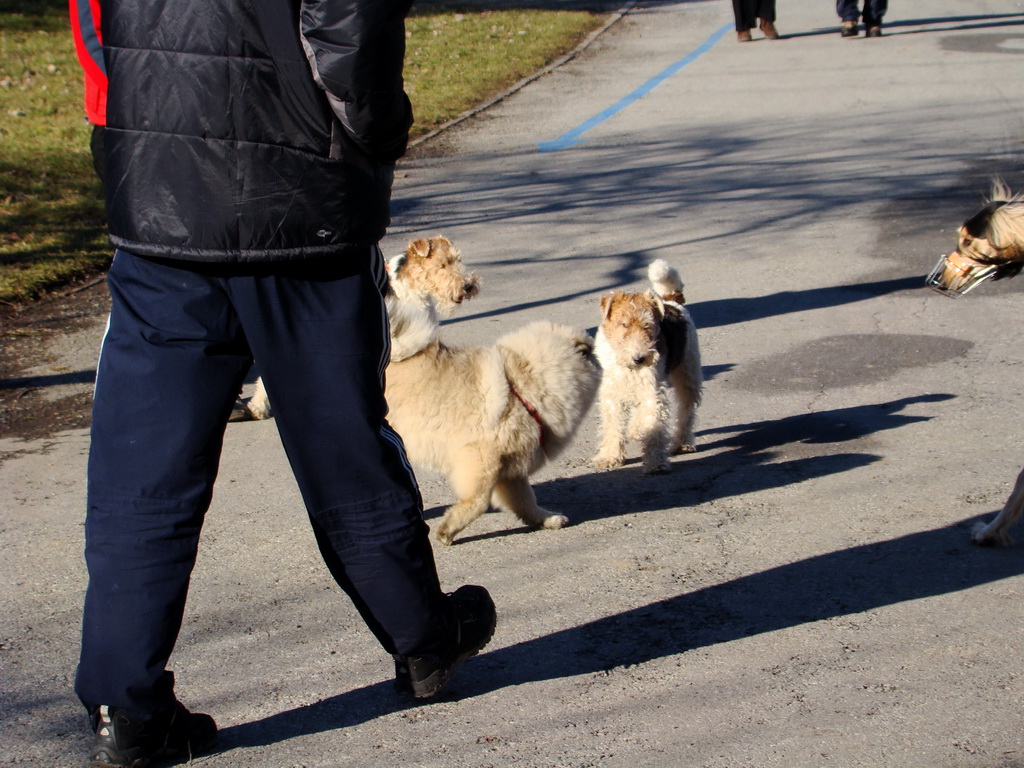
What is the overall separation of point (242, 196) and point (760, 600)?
2358mm

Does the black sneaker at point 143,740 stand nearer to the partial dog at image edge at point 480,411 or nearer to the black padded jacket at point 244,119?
the black padded jacket at point 244,119

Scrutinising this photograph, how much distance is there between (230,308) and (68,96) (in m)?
13.3

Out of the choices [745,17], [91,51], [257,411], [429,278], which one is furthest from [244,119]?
[745,17]

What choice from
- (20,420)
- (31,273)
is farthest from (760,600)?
(31,273)

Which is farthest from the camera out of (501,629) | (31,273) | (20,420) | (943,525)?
(31,273)

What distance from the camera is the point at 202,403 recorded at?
2889mm

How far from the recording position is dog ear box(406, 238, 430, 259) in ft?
20.3

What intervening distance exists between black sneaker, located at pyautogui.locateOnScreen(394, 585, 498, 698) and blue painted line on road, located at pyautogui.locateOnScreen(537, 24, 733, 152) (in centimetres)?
989

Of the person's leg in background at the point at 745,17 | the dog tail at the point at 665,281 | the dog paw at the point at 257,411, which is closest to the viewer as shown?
the dog tail at the point at 665,281

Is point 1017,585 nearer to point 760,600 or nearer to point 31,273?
point 760,600

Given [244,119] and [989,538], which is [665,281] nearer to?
[989,538]

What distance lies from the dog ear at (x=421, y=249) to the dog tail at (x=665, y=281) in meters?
1.21

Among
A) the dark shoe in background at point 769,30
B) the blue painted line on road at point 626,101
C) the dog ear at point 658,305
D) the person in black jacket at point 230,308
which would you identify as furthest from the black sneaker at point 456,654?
the dark shoe in background at point 769,30

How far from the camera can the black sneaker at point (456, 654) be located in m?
3.23
